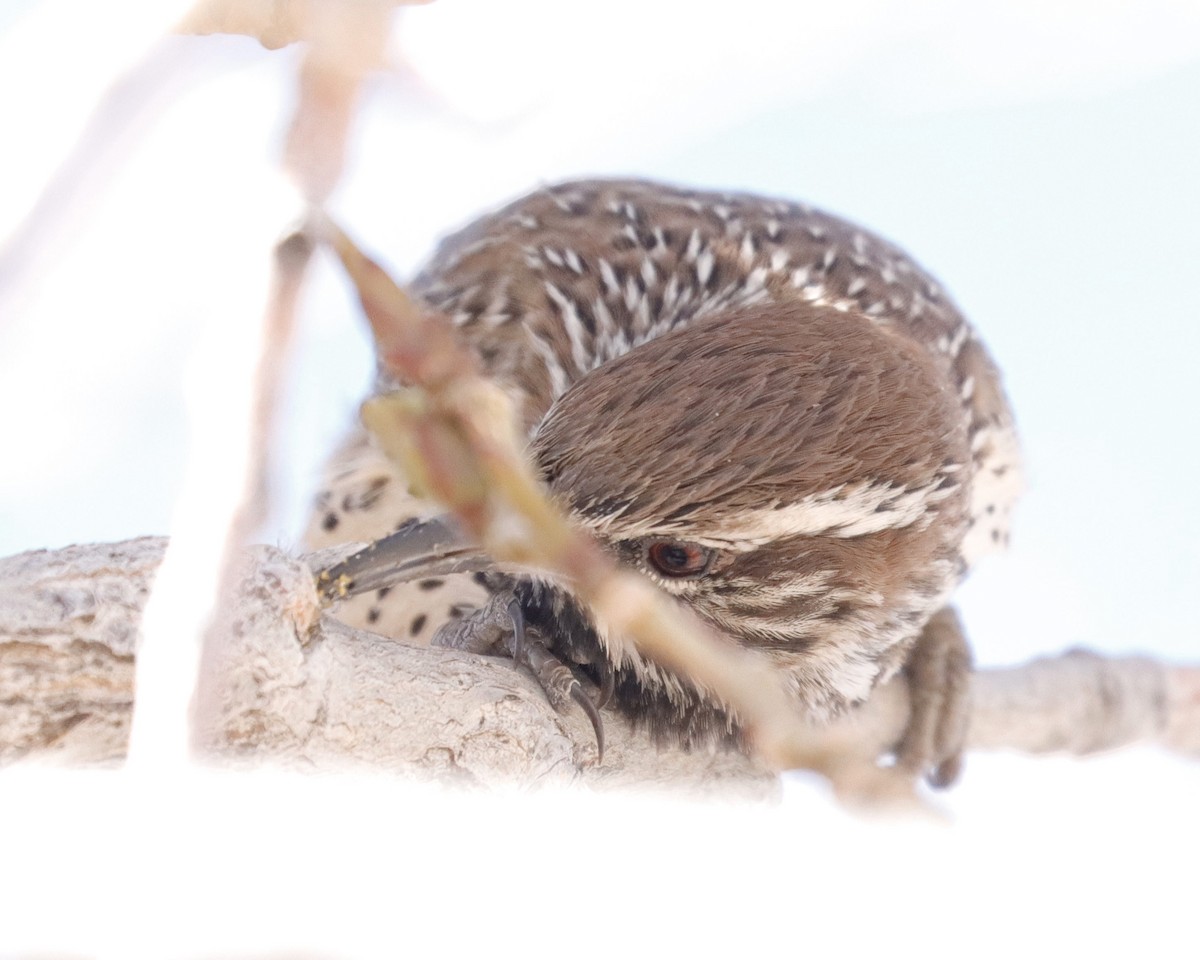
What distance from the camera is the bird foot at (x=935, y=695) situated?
4.28 m

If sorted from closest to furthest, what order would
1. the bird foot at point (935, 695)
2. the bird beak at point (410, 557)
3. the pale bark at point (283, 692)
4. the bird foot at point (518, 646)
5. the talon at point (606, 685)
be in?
the pale bark at point (283, 692) < the bird beak at point (410, 557) < the bird foot at point (518, 646) < the talon at point (606, 685) < the bird foot at point (935, 695)

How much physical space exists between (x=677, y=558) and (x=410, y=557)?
59 centimetres

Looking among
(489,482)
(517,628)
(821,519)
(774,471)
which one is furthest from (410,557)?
(489,482)

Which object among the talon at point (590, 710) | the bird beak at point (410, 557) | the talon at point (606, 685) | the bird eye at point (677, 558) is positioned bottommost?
the talon at point (590, 710)

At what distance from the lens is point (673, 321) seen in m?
3.75

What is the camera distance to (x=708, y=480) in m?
2.61

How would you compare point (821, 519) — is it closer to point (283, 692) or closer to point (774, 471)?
point (774, 471)

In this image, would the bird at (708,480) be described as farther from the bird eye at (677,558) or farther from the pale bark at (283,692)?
the pale bark at (283,692)

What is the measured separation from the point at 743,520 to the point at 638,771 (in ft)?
1.90

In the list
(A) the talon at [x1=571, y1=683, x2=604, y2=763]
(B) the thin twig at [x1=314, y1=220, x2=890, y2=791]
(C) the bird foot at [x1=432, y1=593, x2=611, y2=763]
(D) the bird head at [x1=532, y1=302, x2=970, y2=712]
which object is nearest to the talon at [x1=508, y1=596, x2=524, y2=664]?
(C) the bird foot at [x1=432, y1=593, x2=611, y2=763]

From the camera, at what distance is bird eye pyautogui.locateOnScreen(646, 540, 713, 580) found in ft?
8.79

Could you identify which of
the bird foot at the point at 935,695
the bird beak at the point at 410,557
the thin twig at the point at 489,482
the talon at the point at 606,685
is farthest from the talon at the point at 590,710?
the bird foot at the point at 935,695

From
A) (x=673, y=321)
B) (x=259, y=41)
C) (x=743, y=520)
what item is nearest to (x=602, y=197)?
(x=673, y=321)

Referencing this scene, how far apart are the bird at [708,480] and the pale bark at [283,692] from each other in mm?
190
